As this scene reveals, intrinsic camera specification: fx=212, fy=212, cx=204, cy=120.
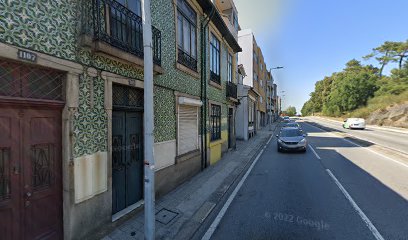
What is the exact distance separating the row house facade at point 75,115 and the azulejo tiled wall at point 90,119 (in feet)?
0.07

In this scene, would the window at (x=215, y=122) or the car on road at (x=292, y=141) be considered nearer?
the window at (x=215, y=122)

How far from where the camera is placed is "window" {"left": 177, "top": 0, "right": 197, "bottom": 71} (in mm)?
8117

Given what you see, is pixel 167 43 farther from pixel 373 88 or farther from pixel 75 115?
pixel 373 88

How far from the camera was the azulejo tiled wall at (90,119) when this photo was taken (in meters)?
4.07

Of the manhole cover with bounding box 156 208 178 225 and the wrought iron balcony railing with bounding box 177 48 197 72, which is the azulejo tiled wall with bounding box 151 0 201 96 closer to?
the wrought iron balcony railing with bounding box 177 48 197 72

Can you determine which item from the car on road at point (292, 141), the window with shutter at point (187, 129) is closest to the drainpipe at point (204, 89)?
the window with shutter at point (187, 129)

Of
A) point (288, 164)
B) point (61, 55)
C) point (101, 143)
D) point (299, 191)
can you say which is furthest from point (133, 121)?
point (288, 164)

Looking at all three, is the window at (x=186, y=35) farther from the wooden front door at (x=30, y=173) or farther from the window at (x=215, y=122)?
the wooden front door at (x=30, y=173)

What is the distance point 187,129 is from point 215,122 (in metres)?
3.71

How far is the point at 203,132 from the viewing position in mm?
9945

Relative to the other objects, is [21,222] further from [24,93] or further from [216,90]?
[216,90]

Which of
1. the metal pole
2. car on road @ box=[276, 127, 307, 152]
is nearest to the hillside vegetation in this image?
car on road @ box=[276, 127, 307, 152]

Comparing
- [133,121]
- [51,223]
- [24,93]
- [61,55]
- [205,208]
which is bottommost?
[205,208]

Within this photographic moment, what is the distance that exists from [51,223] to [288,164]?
9773mm
